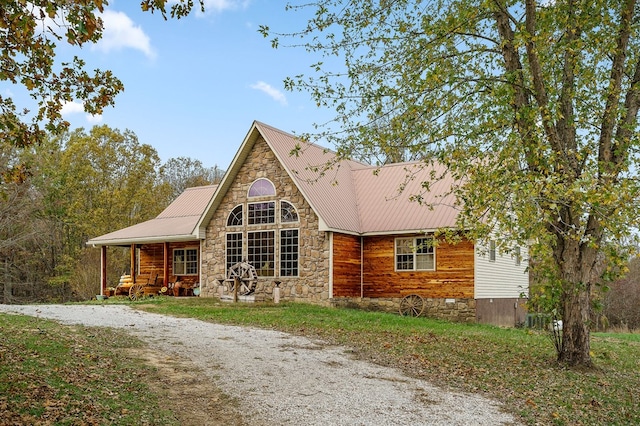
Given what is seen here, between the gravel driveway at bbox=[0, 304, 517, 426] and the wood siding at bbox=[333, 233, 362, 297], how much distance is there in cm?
760

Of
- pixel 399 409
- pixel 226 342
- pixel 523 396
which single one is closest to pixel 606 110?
pixel 523 396

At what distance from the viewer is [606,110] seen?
11.3m

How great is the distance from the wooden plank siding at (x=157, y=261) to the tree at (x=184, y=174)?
19420 millimetres

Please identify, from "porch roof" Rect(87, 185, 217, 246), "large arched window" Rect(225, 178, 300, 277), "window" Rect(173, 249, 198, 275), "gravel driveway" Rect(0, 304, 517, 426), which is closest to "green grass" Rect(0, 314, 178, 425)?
"gravel driveway" Rect(0, 304, 517, 426)

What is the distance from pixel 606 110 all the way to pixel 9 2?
9779 mm

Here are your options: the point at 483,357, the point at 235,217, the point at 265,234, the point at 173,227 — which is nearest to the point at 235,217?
the point at 235,217

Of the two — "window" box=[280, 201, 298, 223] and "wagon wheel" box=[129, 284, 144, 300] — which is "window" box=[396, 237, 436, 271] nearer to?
"window" box=[280, 201, 298, 223]

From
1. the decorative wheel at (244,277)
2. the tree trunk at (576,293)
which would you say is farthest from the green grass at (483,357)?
the decorative wheel at (244,277)

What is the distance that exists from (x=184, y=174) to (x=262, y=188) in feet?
90.4

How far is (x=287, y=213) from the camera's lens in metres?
22.8

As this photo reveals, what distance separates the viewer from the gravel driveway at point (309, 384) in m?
7.73

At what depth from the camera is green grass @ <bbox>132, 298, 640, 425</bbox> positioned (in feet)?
30.0

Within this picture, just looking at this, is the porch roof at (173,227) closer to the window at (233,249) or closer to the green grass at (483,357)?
the window at (233,249)

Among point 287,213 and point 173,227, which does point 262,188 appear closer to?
point 287,213
